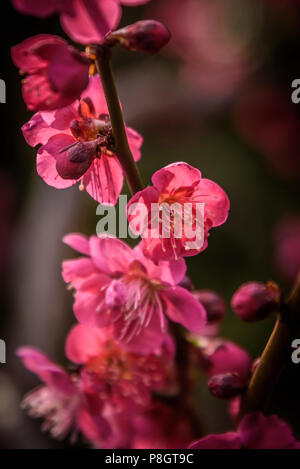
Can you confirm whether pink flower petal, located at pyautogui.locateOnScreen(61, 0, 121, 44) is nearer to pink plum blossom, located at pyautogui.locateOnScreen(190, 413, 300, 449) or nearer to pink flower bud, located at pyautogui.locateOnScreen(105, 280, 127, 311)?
pink flower bud, located at pyautogui.locateOnScreen(105, 280, 127, 311)

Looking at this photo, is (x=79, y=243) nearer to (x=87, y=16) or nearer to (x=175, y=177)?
(x=175, y=177)

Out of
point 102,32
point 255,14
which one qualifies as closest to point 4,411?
point 102,32

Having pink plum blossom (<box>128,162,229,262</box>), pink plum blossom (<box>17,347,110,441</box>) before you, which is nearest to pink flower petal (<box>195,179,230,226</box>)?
pink plum blossom (<box>128,162,229,262</box>)

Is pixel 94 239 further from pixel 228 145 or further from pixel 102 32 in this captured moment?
pixel 228 145

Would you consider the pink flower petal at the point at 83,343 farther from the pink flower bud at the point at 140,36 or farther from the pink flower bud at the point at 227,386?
the pink flower bud at the point at 140,36

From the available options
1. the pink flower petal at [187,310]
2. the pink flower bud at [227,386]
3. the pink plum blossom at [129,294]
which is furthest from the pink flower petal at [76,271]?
the pink flower bud at [227,386]

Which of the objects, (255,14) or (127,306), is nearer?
(127,306)
